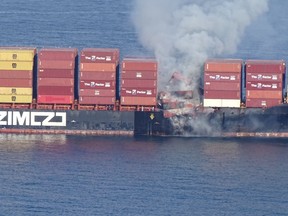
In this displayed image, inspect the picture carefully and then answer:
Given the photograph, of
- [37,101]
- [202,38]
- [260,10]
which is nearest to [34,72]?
[37,101]

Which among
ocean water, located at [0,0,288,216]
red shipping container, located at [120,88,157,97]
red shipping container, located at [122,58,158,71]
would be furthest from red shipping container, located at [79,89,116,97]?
ocean water, located at [0,0,288,216]

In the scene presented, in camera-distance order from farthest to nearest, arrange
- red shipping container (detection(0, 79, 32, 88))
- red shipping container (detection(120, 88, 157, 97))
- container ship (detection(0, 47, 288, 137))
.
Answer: red shipping container (detection(0, 79, 32, 88)) → red shipping container (detection(120, 88, 157, 97)) → container ship (detection(0, 47, 288, 137))

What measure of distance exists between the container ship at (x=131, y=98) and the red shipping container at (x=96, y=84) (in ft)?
0.10

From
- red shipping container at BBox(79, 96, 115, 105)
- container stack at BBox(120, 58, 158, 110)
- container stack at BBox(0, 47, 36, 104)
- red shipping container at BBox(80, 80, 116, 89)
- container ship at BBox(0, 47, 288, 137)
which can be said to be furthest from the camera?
container stack at BBox(0, 47, 36, 104)

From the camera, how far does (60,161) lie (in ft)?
515

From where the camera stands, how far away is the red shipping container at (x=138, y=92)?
17254 centimetres

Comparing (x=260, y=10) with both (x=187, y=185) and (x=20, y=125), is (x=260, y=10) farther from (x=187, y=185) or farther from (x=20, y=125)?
(x=187, y=185)

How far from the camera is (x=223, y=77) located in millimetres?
172000

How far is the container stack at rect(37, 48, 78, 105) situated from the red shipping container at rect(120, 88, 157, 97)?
5.18m

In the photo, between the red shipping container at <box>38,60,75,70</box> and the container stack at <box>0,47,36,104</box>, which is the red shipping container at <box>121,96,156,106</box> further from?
the container stack at <box>0,47,36,104</box>

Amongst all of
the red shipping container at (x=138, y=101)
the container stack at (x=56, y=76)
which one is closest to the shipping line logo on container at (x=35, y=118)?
the container stack at (x=56, y=76)

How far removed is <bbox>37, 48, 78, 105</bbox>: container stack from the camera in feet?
568

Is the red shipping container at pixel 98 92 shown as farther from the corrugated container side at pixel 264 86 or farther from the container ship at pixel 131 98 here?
the corrugated container side at pixel 264 86

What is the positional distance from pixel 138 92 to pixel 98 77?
165 inches
